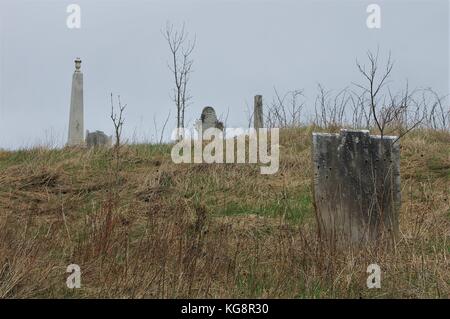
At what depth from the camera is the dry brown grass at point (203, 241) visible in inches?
180

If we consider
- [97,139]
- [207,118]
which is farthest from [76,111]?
[207,118]

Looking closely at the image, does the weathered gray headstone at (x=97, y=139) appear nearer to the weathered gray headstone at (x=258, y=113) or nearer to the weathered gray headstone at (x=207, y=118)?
the weathered gray headstone at (x=207, y=118)

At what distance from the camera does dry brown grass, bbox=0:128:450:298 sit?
4582 mm

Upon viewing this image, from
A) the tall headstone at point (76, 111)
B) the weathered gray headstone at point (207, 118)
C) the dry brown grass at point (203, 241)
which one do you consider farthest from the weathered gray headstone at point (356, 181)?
the tall headstone at point (76, 111)

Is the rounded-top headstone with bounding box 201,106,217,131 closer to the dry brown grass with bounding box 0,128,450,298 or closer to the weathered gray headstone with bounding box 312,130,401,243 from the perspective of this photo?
the dry brown grass with bounding box 0,128,450,298

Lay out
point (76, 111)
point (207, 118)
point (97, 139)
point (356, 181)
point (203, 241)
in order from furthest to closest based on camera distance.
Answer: point (76, 111) → point (207, 118) → point (97, 139) → point (356, 181) → point (203, 241)

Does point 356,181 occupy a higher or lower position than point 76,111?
lower

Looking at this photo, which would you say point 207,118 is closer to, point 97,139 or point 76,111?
point 97,139

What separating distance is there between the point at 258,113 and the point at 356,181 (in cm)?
658

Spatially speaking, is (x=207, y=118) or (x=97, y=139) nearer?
(x=97, y=139)

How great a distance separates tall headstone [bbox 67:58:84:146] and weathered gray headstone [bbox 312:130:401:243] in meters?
8.19

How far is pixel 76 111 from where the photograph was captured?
13422 millimetres

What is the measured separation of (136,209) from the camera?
7.74 m
